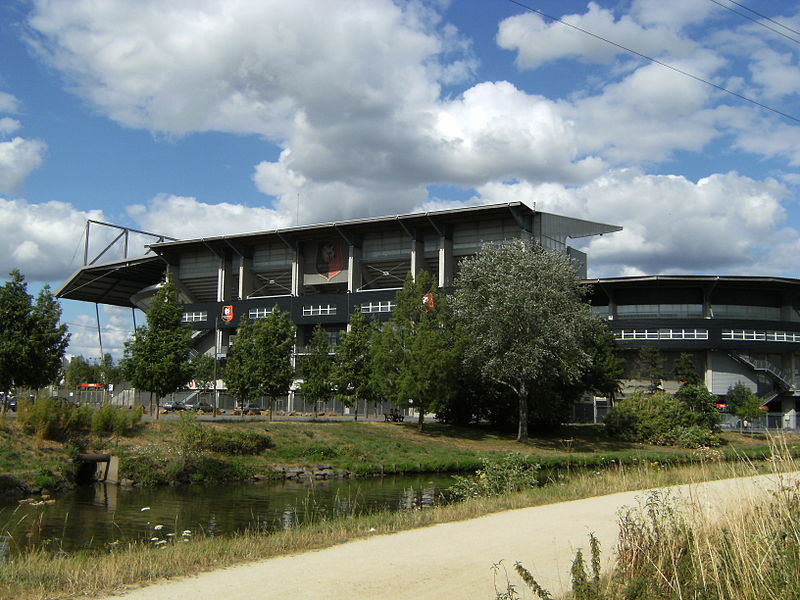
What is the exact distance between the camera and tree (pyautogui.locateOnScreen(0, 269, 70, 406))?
36750 mm

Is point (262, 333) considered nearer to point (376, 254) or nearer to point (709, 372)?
point (376, 254)

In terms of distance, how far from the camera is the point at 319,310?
79.2m

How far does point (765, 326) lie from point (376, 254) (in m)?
40.7

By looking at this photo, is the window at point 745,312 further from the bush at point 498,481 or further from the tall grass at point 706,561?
the tall grass at point 706,561

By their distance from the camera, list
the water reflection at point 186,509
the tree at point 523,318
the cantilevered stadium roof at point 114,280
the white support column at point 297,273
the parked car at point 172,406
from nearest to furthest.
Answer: the water reflection at point 186,509 < the tree at point 523,318 < the parked car at point 172,406 < the white support column at point 297,273 < the cantilevered stadium roof at point 114,280

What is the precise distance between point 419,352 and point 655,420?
57.3 feet

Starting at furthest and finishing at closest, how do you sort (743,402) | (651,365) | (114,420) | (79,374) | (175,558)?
(79,374)
(651,365)
(743,402)
(114,420)
(175,558)

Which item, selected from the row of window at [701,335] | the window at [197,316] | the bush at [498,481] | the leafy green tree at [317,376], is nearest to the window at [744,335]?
the row of window at [701,335]

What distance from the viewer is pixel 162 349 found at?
136 ft

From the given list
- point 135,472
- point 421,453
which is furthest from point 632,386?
point 135,472

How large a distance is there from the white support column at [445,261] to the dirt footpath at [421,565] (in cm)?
5882

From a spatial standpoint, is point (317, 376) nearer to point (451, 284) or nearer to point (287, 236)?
point (451, 284)

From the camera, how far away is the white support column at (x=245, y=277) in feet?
279

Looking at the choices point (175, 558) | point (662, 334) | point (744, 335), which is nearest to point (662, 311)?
point (662, 334)
